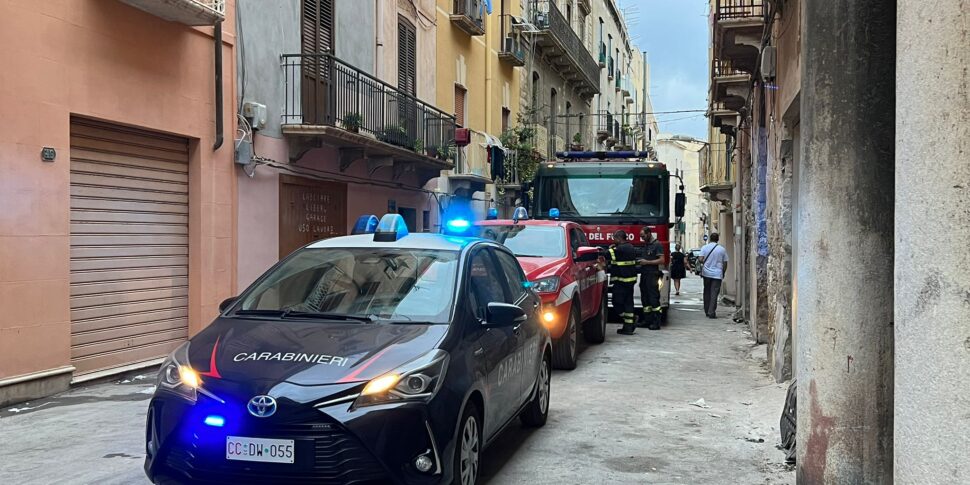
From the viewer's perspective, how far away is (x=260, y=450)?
3543 mm

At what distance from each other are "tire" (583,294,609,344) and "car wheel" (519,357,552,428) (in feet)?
14.8

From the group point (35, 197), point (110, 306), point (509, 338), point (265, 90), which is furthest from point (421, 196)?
point (509, 338)

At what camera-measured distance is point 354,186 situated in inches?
566

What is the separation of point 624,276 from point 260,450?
9.02 meters

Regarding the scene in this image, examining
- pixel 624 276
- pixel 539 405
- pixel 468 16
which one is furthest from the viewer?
pixel 468 16

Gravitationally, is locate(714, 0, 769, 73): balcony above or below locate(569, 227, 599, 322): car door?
above

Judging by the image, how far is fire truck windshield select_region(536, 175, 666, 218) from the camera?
13.6 metres

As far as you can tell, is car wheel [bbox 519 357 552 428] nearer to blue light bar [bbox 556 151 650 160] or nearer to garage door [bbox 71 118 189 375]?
garage door [bbox 71 118 189 375]

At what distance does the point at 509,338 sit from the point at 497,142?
17.2 metres

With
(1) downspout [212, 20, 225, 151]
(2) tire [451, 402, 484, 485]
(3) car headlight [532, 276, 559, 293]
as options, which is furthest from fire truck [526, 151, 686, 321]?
(2) tire [451, 402, 484, 485]

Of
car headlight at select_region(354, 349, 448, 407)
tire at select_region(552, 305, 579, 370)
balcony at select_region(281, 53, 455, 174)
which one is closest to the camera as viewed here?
car headlight at select_region(354, 349, 448, 407)

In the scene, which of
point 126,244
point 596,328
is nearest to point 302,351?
point 126,244

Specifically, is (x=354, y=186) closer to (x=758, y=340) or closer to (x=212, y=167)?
(x=212, y=167)

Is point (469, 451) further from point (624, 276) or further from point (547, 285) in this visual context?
point (624, 276)
